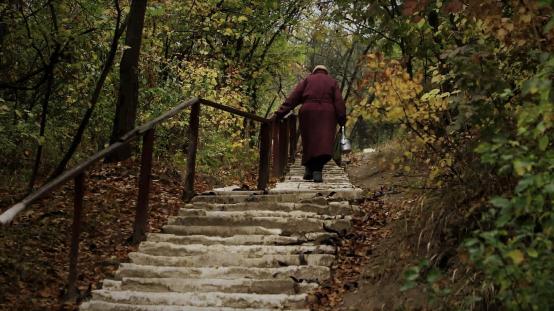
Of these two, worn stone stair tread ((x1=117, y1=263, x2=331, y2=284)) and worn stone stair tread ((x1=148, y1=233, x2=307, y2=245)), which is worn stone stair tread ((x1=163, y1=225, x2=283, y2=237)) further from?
worn stone stair tread ((x1=117, y1=263, x2=331, y2=284))

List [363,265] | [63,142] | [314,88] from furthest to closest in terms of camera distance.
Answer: [63,142] < [314,88] < [363,265]

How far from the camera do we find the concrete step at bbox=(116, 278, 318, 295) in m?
4.73

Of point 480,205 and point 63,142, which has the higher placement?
point 63,142

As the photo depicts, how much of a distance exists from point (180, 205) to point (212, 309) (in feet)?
10.2

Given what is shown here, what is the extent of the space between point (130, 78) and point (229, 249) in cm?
440

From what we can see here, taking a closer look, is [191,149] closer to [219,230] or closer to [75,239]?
[219,230]

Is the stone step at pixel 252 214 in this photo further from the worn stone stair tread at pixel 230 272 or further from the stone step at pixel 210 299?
the stone step at pixel 210 299

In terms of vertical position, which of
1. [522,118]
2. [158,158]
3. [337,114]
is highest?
[337,114]

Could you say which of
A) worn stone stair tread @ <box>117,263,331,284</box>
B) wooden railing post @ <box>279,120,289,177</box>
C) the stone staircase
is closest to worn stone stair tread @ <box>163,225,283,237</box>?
the stone staircase

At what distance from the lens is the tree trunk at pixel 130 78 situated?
8836 millimetres

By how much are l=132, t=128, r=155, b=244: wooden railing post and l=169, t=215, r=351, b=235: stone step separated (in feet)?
1.68

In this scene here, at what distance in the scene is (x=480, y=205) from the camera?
4.10 m

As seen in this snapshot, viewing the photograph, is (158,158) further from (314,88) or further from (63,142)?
(314,88)

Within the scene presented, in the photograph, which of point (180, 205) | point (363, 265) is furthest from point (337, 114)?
point (363, 265)
